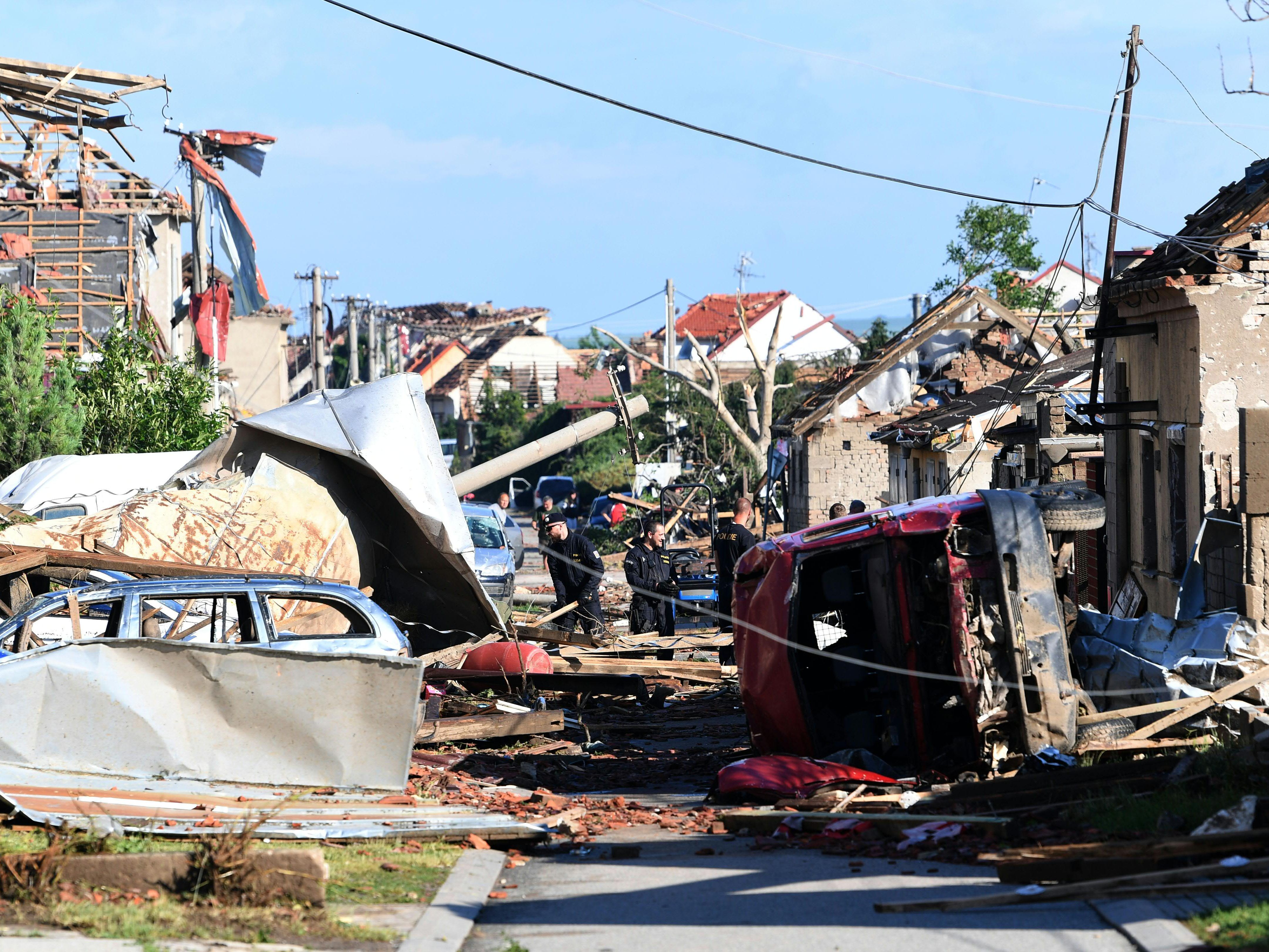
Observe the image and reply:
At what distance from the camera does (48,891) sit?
5680mm

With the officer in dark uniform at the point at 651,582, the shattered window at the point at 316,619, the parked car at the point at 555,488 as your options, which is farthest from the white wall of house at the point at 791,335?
the shattered window at the point at 316,619

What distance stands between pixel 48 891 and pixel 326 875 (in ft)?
4.02

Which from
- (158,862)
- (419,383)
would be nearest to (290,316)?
(419,383)

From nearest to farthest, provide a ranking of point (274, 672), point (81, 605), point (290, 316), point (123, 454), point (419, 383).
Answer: point (274, 672), point (81, 605), point (419, 383), point (123, 454), point (290, 316)

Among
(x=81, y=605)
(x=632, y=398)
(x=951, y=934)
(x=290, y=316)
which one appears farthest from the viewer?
(x=290, y=316)

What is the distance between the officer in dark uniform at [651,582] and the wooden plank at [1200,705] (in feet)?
28.4

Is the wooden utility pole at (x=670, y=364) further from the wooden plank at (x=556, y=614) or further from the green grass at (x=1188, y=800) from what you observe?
the green grass at (x=1188, y=800)

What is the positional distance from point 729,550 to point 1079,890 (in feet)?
33.6

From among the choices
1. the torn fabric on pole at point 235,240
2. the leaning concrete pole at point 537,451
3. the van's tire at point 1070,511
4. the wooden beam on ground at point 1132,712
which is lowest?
the wooden beam on ground at point 1132,712

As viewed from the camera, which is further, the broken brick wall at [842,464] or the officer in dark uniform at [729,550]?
the broken brick wall at [842,464]

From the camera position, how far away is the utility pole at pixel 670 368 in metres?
41.9

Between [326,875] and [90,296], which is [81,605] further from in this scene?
[90,296]

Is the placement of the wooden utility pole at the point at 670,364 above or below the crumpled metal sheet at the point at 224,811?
above

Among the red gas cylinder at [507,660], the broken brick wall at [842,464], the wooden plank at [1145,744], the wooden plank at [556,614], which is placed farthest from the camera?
the broken brick wall at [842,464]
